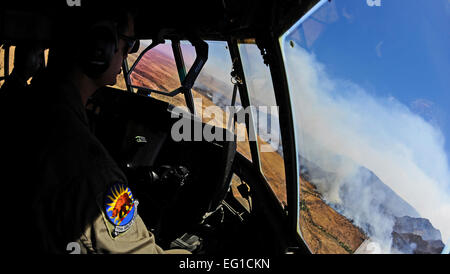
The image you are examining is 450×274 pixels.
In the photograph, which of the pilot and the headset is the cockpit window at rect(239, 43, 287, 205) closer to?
the headset

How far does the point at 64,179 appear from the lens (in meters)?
0.67

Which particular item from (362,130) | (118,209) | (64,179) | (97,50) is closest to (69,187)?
(64,179)

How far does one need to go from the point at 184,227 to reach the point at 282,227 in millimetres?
812

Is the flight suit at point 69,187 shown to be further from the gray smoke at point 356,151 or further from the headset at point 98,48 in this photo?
the gray smoke at point 356,151

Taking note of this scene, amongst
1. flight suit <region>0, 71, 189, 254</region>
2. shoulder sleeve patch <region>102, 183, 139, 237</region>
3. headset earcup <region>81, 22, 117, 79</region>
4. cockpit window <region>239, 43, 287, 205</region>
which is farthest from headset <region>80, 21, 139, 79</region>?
cockpit window <region>239, 43, 287, 205</region>

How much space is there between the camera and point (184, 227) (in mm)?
1715

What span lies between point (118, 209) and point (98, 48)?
1.98ft

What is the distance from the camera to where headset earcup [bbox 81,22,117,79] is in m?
0.91

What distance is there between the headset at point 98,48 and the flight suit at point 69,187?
6.9 inches

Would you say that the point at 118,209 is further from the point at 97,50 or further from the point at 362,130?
the point at 362,130
